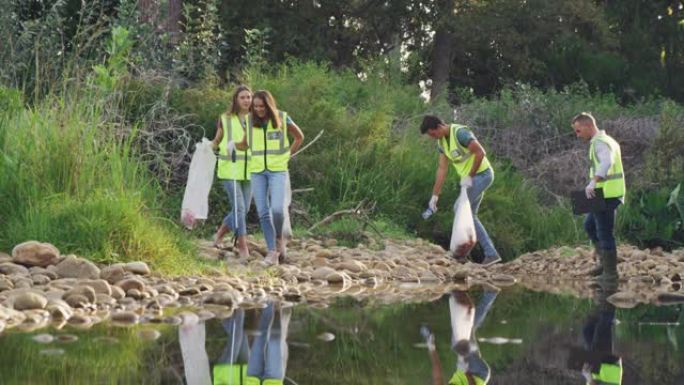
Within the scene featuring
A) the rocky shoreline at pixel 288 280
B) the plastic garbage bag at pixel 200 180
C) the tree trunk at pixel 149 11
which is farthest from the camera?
the tree trunk at pixel 149 11

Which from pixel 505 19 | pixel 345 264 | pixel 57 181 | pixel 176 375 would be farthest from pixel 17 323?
pixel 505 19

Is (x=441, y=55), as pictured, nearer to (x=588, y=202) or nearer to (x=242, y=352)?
(x=588, y=202)

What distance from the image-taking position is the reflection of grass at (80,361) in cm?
704

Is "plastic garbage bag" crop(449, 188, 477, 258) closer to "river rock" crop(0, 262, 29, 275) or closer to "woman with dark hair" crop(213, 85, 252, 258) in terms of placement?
"woman with dark hair" crop(213, 85, 252, 258)

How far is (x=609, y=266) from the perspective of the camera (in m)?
14.4

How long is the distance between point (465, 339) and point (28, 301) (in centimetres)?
330

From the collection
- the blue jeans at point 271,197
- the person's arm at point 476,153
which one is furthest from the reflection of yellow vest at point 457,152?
the blue jeans at point 271,197

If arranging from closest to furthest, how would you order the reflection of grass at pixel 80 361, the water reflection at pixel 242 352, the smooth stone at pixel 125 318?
1. the reflection of grass at pixel 80 361
2. the water reflection at pixel 242 352
3. the smooth stone at pixel 125 318

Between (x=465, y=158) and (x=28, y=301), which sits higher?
(x=465, y=158)

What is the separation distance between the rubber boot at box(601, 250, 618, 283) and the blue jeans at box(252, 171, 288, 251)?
348 cm

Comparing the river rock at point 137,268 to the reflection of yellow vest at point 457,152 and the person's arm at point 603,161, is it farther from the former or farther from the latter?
the person's arm at point 603,161

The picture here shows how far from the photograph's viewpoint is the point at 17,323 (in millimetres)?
9531

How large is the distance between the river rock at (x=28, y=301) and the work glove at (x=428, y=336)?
2.86 metres

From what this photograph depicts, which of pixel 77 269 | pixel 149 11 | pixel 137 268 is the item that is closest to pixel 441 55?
pixel 149 11
